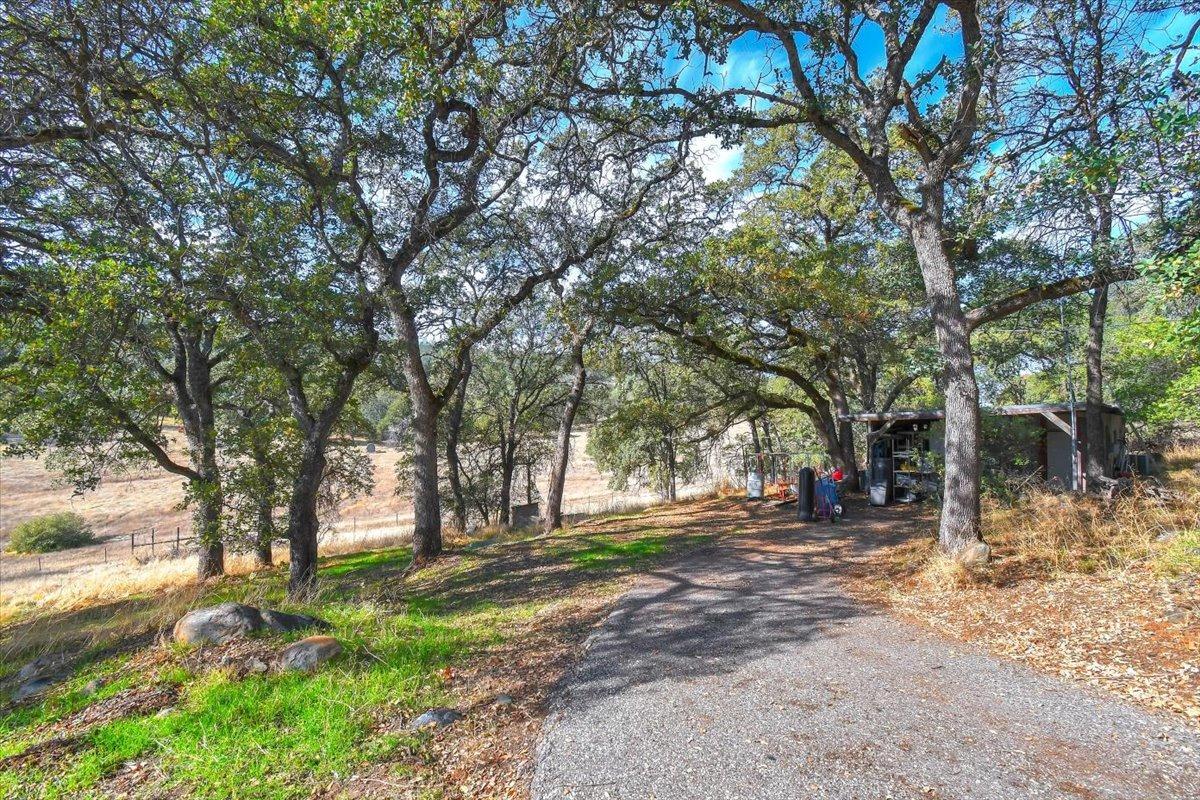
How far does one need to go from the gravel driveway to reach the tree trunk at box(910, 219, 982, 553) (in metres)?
2.44

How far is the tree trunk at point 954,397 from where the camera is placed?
23.4 feet

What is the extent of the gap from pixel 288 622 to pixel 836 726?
4.90 meters

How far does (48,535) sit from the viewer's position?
29.4 meters

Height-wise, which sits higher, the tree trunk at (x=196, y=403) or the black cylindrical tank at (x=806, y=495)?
the tree trunk at (x=196, y=403)

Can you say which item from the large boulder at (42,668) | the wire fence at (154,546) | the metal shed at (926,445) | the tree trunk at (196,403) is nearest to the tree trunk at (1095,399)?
the metal shed at (926,445)

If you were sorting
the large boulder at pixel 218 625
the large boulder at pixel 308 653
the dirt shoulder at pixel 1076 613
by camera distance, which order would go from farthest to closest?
the large boulder at pixel 218 625, the large boulder at pixel 308 653, the dirt shoulder at pixel 1076 613

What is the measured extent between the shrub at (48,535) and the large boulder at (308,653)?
1405 inches

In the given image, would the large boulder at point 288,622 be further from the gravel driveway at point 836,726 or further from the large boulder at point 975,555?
the large boulder at point 975,555

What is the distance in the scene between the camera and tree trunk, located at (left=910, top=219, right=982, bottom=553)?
281 inches

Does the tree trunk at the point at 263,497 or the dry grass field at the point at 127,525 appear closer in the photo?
the tree trunk at the point at 263,497

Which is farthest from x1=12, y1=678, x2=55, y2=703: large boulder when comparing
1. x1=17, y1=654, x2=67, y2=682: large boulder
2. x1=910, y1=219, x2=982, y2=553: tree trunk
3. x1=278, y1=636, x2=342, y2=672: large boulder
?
x1=910, y1=219, x2=982, y2=553: tree trunk

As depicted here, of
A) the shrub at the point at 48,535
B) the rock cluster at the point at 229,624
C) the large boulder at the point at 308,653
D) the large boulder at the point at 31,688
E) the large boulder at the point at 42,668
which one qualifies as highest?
the rock cluster at the point at 229,624

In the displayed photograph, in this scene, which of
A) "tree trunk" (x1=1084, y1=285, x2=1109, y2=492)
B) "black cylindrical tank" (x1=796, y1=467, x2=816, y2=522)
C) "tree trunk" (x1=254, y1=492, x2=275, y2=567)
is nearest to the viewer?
"tree trunk" (x1=254, y1=492, x2=275, y2=567)

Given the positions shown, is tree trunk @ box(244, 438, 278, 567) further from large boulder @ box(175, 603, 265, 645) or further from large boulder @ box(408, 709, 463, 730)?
large boulder @ box(408, 709, 463, 730)
